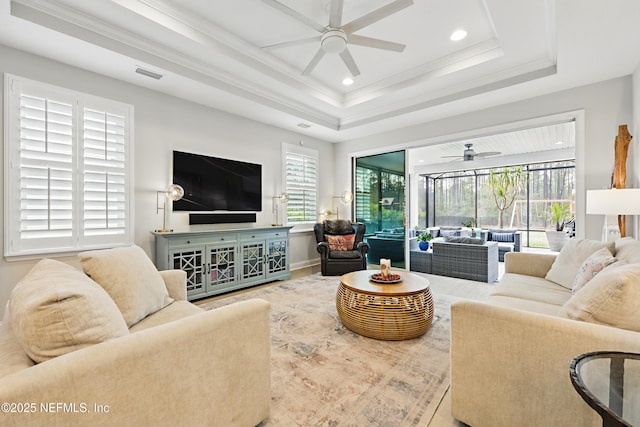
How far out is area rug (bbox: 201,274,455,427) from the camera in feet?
5.16

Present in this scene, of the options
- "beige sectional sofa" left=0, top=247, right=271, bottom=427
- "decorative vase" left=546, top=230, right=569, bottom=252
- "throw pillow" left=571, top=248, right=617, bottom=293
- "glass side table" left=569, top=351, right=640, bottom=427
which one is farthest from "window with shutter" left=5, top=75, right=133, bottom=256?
"decorative vase" left=546, top=230, right=569, bottom=252

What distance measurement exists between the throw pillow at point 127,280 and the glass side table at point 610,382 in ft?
6.45

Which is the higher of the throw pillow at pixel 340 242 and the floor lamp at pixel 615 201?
the floor lamp at pixel 615 201

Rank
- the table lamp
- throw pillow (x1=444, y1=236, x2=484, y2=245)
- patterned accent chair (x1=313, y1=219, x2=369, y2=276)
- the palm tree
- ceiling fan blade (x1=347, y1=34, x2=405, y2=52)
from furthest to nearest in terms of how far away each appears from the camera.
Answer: the palm tree, the table lamp, patterned accent chair (x1=313, y1=219, x2=369, y2=276), throw pillow (x1=444, y1=236, x2=484, y2=245), ceiling fan blade (x1=347, y1=34, x2=405, y2=52)

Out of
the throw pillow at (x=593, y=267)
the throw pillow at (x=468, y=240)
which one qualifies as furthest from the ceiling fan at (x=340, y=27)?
the throw pillow at (x=468, y=240)

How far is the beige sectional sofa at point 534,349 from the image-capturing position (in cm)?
115

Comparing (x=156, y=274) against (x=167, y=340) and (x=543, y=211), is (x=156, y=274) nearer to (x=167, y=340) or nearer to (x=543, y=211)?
(x=167, y=340)

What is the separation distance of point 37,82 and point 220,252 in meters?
2.48

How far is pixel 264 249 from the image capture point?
434 cm

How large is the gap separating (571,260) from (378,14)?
2.63 metres

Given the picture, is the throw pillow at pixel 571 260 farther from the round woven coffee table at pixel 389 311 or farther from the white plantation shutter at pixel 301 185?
the white plantation shutter at pixel 301 185

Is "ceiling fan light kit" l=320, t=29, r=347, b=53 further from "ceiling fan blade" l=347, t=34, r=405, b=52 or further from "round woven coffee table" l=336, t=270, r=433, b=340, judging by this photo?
"round woven coffee table" l=336, t=270, r=433, b=340

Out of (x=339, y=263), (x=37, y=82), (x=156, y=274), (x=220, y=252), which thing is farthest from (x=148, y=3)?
(x=339, y=263)

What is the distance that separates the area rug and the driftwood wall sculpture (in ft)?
6.96
